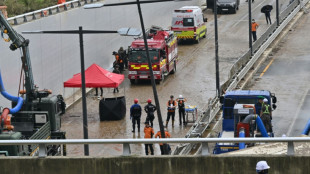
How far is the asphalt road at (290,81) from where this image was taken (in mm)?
33594

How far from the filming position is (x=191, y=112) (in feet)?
109

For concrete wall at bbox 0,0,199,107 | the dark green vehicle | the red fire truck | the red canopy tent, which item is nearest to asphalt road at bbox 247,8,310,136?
the red fire truck

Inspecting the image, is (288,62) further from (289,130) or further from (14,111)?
(14,111)

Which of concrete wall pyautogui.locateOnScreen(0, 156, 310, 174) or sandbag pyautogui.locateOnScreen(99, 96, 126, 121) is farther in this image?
sandbag pyautogui.locateOnScreen(99, 96, 126, 121)

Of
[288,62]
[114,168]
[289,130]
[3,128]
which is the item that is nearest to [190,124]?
[289,130]

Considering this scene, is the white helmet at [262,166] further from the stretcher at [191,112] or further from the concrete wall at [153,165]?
the stretcher at [191,112]

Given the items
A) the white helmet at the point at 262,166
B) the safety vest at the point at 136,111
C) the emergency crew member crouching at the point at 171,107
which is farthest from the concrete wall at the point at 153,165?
the emergency crew member crouching at the point at 171,107

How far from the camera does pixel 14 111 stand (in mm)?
25375

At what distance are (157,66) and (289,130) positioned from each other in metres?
10.9

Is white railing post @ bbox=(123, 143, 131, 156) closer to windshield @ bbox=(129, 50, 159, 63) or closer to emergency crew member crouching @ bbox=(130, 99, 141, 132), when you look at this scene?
emergency crew member crouching @ bbox=(130, 99, 141, 132)

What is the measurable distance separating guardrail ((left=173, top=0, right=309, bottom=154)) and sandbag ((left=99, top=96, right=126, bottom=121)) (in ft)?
13.2

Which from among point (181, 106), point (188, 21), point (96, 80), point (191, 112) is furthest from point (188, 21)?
point (181, 106)

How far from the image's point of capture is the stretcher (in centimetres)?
3322

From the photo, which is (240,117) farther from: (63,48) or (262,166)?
(63,48)
